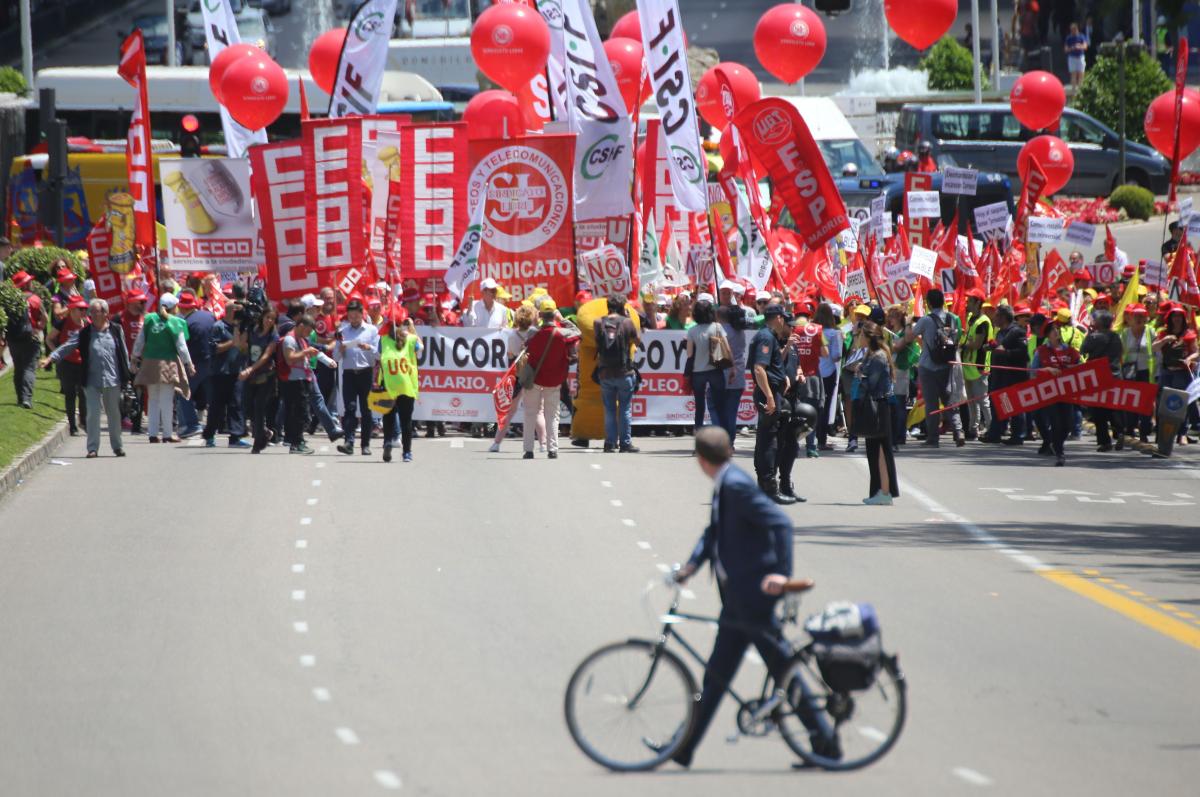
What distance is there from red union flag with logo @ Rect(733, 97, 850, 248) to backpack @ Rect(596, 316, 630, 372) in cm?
313

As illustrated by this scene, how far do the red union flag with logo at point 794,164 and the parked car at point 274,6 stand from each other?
132 feet

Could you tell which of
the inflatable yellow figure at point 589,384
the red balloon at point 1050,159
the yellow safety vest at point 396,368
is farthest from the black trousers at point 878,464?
the red balloon at point 1050,159

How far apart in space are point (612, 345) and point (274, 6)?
141 ft

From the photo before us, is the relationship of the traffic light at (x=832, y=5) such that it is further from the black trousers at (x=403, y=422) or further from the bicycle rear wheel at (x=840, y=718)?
the bicycle rear wheel at (x=840, y=718)

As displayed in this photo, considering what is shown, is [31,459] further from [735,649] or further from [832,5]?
[832,5]

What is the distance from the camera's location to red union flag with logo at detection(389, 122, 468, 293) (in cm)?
2359

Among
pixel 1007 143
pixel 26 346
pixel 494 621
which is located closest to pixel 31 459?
pixel 26 346

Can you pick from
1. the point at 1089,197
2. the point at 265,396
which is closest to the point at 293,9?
the point at 1089,197

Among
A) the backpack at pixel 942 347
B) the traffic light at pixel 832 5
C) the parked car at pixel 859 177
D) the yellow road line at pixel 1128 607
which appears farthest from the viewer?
the parked car at pixel 859 177

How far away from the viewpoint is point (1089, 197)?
43.4 m

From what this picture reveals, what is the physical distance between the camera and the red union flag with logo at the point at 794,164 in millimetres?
22531

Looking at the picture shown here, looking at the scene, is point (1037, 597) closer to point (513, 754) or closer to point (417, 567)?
point (417, 567)

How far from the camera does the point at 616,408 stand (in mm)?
21078

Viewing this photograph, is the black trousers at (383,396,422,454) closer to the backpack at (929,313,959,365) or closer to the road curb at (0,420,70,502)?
the road curb at (0,420,70,502)
